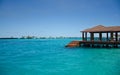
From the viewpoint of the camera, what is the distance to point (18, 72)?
9789 mm

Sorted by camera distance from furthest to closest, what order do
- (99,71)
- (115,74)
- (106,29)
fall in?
(106,29) → (99,71) → (115,74)

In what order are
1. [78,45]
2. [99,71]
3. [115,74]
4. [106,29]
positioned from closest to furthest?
1. [115,74]
2. [99,71]
3. [106,29]
4. [78,45]

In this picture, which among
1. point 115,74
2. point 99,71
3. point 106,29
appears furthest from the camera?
point 106,29

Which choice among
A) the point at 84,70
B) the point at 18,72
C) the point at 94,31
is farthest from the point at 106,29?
the point at 18,72

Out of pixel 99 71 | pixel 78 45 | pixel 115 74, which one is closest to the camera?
pixel 115 74

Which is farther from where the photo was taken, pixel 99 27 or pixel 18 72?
pixel 99 27

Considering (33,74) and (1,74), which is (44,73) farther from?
(1,74)

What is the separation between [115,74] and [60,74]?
260 centimetres

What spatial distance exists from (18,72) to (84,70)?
3.42m

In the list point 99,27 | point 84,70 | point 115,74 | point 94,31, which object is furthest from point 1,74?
point 99,27

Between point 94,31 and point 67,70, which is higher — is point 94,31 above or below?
above

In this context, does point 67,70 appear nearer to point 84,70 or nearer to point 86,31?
point 84,70

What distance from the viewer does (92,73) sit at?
9367mm

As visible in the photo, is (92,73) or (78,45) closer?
(92,73)
